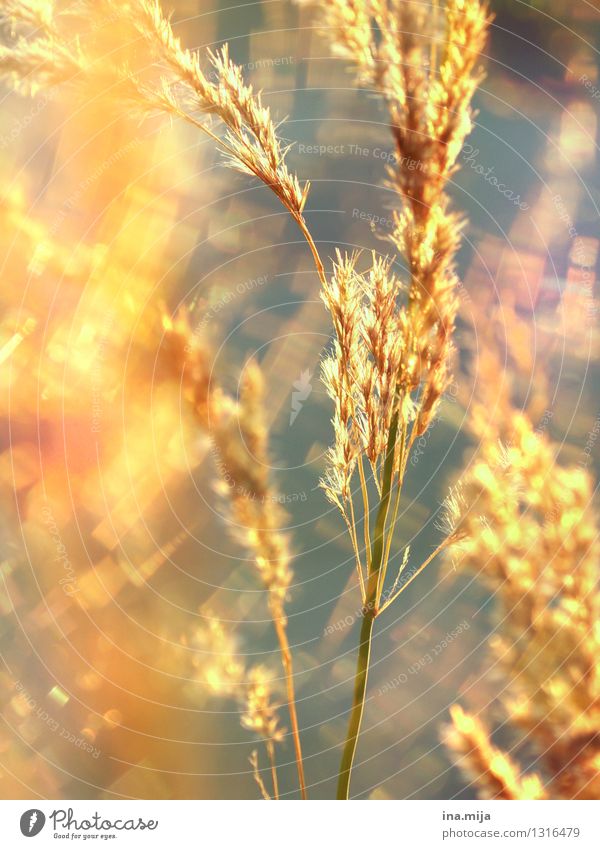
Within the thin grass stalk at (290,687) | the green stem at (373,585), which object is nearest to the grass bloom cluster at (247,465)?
the thin grass stalk at (290,687)

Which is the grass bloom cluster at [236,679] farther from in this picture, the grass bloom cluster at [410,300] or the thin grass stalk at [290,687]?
the grass bloom cluster at [410,300]

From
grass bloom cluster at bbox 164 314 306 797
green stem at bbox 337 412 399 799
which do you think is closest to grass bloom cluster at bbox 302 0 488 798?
green stem at bbox 337 412 399 799

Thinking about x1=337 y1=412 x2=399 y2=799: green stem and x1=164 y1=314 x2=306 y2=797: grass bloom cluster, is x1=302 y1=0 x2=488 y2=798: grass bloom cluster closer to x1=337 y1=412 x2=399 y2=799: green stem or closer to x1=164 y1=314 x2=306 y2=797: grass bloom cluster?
x1=337 y1=412 x2=399 y2=799: green stem

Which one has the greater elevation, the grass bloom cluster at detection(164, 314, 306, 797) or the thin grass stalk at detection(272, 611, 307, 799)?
the grass bloom cluster at detection(164, 314, 306, 797)

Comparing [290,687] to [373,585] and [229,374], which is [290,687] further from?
[229,374]

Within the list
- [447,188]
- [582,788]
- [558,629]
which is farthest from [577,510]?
[447,188]

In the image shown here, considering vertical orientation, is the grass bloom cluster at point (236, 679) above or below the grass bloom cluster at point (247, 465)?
below

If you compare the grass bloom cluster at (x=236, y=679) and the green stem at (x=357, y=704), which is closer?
the green stem at (x=357, y=704)

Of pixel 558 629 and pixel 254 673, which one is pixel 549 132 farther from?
pixel 254 673
